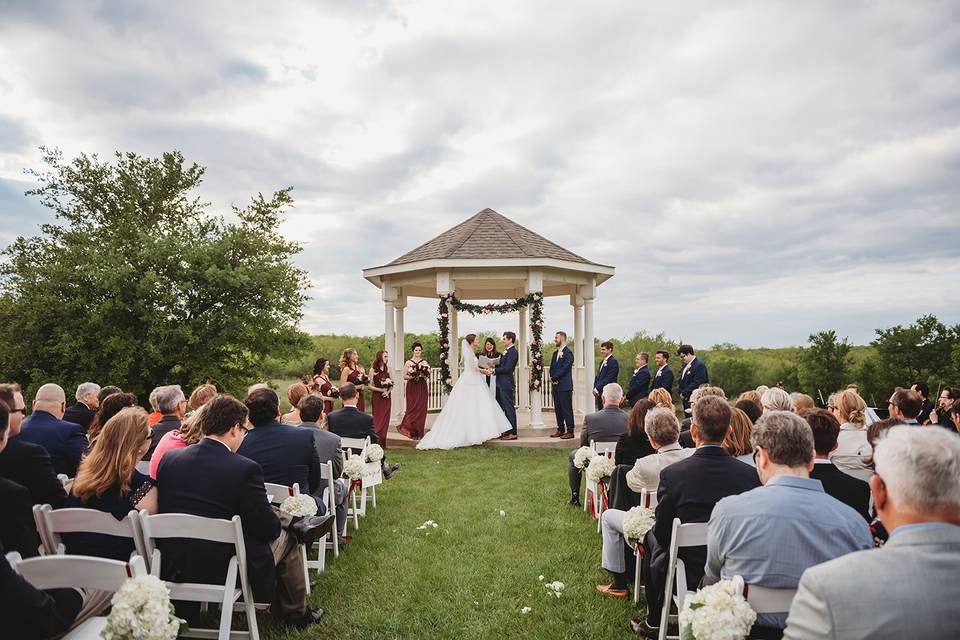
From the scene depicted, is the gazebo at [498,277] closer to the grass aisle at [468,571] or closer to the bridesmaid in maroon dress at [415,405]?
the bridesmaid in maroon dress at [415,405]

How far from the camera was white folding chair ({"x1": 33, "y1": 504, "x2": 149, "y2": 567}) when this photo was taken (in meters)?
3.16

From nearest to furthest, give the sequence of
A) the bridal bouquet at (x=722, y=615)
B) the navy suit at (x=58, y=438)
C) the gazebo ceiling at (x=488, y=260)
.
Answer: the bridal bouquet at (x=722, y=615) < the navy suit at (x=58, y=438) < the gazebo ceiling at (x=488, y=260)

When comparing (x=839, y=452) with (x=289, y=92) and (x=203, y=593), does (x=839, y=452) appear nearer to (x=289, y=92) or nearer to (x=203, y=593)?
(x=203, y=593)

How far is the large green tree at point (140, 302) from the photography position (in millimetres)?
14086

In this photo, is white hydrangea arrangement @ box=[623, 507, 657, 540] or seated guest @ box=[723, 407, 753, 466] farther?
seated guest @ box=[723, 407, 753, 466]

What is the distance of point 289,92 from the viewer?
1051 cm

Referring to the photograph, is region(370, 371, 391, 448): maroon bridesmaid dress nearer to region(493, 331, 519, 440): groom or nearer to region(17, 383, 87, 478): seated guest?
region(493, 331, 519, 440): groom

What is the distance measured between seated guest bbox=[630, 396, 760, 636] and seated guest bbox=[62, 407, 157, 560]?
10.7 feet

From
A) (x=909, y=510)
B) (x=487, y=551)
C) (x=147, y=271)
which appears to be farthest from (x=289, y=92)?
(x=909, y=510)

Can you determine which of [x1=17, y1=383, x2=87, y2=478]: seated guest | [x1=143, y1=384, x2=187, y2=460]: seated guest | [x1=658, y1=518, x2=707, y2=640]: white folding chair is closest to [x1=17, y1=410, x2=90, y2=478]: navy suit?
[x1=17, y1=383, x2=87, y2=478]: seated guest

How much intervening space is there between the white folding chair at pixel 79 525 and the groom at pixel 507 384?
9459mm

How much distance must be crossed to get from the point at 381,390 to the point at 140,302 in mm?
7367

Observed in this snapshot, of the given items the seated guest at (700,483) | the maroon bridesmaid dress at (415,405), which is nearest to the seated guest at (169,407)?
the seated guest at (700,483)

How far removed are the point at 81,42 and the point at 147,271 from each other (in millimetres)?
6566
